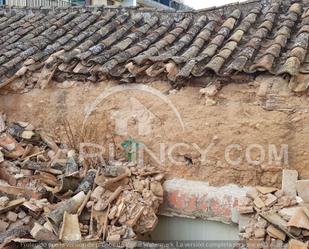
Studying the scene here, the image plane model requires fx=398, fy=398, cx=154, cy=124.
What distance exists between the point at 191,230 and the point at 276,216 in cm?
139

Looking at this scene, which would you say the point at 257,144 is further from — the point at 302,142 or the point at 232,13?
the point at 232,13

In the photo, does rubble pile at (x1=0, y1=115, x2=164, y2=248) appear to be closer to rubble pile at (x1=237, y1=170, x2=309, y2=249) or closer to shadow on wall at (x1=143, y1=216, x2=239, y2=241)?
shadow on wall at (x1=143, y1=216, x2=239, y2=241)

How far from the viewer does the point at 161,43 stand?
6.31 meters

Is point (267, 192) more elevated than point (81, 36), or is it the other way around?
point (81, 36)

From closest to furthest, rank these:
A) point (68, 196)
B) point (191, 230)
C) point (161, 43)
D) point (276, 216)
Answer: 1. point (276, 216)
2. point (68, 196)
3. point (191, 230)
4. point (161, 43)

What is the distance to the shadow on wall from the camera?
18.4 ft

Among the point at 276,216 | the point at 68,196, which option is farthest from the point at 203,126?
the point at 68,196

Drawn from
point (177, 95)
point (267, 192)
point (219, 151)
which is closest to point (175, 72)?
point (177, 95)

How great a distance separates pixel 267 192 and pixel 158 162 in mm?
1607

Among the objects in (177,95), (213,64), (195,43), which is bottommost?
(177,95)

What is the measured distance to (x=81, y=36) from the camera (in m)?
7.21

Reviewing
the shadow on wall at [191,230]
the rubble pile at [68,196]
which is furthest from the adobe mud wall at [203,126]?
the shadow on wall at [191,230]

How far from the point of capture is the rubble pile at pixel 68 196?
16.4 feet

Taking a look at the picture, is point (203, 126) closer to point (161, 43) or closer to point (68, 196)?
point (161, 43)
